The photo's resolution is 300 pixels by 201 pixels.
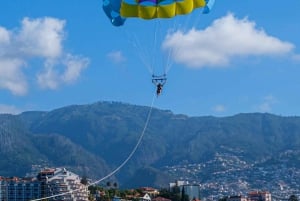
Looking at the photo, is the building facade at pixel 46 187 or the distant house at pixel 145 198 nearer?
the building facade at pixel 46 187

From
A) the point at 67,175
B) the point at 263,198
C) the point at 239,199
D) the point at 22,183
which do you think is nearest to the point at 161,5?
the point at 67,175

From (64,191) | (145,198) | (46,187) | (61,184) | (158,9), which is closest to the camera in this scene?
(158,9)

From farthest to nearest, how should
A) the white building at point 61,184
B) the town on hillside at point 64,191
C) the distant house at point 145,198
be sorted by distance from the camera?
the distant house at point 145,198
the white building at point 61,184
the town on hillside at point 64,191

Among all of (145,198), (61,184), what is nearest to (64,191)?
(61,184)

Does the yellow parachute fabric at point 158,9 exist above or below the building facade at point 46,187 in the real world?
below

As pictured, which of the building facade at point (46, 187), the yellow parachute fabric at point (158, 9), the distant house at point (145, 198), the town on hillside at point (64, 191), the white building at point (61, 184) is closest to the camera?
the yellow parachute fabric at point (158, 9)

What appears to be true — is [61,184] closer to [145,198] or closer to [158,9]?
[145,198]

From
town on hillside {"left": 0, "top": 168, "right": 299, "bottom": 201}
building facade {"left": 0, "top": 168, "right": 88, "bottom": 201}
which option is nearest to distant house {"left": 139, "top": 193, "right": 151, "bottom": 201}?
town on hillside {"left": 0, "top": 168, "right": 299, "bottom": 201}

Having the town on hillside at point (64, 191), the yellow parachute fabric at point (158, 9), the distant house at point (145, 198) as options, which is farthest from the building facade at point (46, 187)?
the yellow parachute fabric at point (158, 9)

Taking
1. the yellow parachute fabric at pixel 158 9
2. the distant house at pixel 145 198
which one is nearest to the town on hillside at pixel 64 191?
the distant house at pixel 145 198

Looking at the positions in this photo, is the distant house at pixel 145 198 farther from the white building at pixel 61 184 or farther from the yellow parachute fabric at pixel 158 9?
the yellow parachute fabric at pixel 158 9
